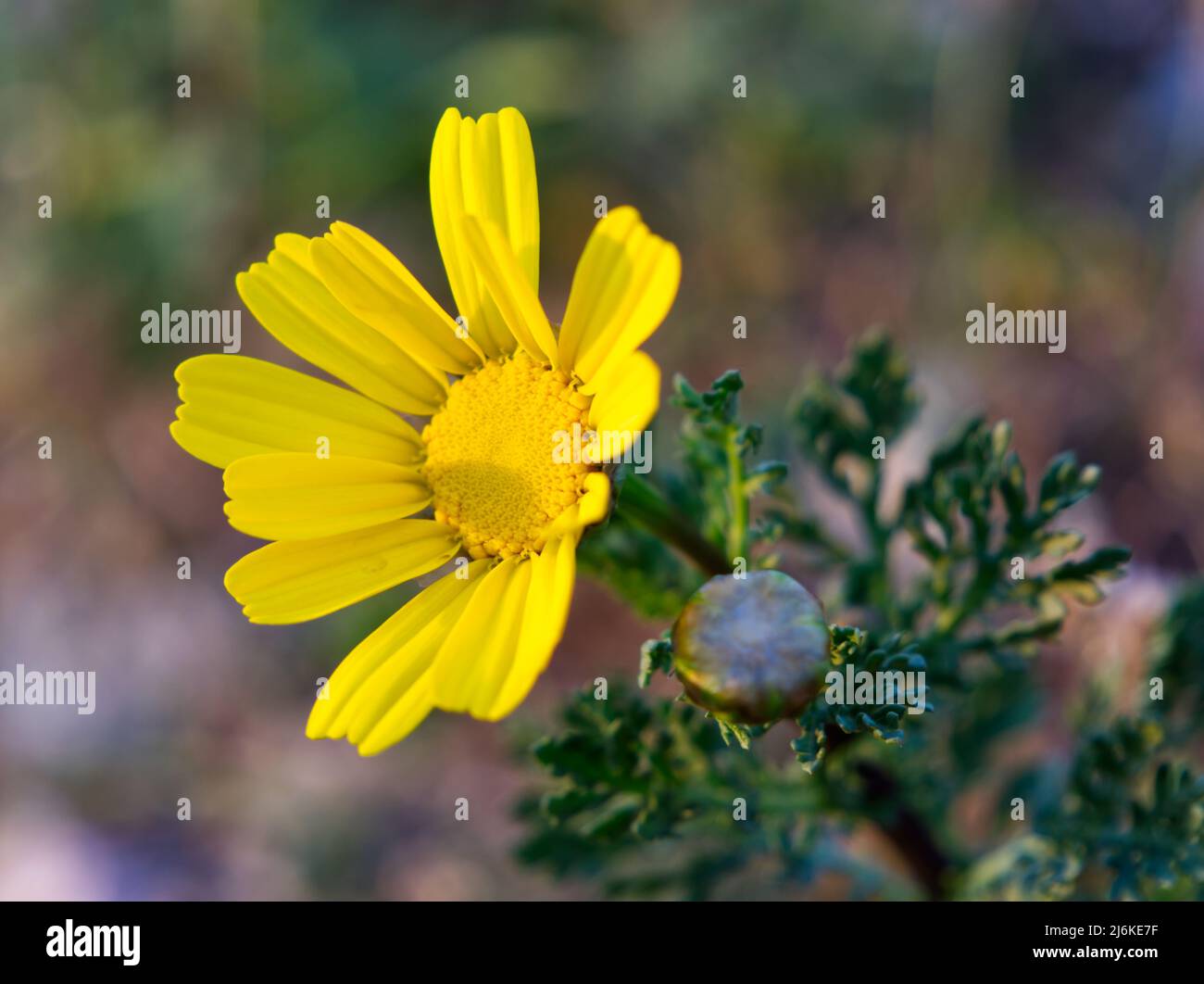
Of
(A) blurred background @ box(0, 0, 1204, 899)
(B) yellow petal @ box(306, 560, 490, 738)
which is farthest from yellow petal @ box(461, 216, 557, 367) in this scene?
(A) blurred background @ box(0, 0, 1204, 899)

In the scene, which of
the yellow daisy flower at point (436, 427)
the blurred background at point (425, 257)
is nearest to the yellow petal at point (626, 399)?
the yellow daisy flower at point (436, 427)

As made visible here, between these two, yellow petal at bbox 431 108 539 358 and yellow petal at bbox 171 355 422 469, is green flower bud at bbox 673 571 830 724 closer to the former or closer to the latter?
yellow petal at bbox 431 108 539 358

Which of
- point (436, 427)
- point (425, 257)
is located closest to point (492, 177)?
point (436, 427)

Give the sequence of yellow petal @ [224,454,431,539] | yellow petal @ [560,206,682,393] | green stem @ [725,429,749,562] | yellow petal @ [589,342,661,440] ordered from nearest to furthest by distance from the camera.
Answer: yellow petal @ [589,342,661,440]
yellow petal @ [560,206,682,393]
yellow petal @ [224,454,431,539]
green stem @ [725,429,749,562]

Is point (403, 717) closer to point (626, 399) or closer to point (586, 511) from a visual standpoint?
point (586, 511)
